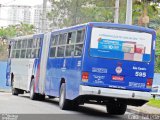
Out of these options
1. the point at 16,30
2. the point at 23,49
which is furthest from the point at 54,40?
the point at 16,30

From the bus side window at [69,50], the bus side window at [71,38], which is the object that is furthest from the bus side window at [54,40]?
the bus side window at [69,50]

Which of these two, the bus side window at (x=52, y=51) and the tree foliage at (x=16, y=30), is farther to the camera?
the tree foliage at (x=16, y=30)

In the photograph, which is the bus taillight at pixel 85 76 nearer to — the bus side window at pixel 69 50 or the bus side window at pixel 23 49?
the bus side window at pixel 69 50

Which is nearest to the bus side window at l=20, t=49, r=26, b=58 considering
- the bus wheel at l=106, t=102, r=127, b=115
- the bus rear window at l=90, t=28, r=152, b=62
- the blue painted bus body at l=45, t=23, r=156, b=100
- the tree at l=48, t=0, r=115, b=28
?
the bus wheel at l=106, t=102, r=127, b=115

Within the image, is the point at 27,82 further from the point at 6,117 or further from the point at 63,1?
the point at 63,1

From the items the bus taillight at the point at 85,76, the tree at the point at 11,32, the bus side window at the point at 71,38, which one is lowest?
the bus taillight at the point at 85,76

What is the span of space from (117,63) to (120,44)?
2.20 feet

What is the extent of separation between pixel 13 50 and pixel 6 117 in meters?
18.1

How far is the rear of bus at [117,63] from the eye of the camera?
19500 mm

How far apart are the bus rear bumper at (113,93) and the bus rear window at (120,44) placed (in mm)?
1127

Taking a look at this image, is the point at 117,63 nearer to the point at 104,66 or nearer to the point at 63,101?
the point at 104,66

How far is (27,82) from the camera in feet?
98.9

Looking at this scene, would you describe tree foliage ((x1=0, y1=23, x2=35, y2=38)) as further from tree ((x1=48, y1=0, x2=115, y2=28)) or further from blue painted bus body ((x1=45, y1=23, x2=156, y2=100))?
blue painted bus body ((x1=45, y1=23, x2=156, y2=100))

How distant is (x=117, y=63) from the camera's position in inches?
776
